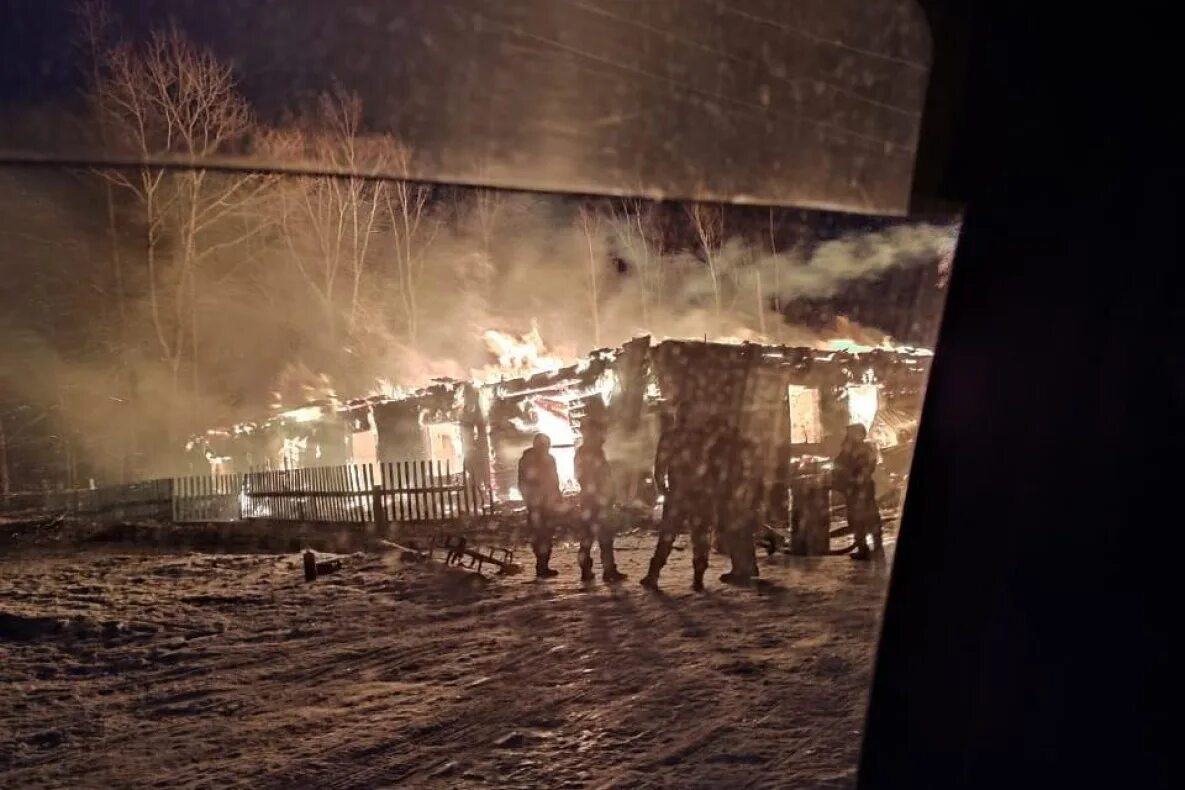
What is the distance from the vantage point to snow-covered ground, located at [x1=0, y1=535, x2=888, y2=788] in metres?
3.44

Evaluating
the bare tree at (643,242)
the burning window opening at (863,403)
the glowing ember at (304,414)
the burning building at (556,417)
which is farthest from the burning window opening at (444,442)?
the burning window opening at (863,403)

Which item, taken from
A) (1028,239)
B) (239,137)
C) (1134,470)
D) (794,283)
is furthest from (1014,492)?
(239,137)

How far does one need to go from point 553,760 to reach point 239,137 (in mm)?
2941

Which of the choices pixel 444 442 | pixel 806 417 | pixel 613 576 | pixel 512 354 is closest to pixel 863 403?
pixel 806 417

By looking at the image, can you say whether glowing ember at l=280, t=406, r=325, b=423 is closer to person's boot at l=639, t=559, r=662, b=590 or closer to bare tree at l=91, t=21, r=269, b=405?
bare tree at l=91, t=21, r=269, b=405

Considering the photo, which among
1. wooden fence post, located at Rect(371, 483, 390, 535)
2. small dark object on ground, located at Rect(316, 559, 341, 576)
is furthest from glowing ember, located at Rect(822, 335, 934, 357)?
small dark object on ground, located at Rect(316, 559, 341, 576)

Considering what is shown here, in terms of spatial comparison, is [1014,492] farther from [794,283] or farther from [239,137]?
[239,137]

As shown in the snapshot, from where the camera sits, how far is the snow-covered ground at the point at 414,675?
11.3 feet

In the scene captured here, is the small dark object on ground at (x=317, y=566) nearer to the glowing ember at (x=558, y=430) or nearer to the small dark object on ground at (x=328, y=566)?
the small dark object on ground at (x=328, y=566)

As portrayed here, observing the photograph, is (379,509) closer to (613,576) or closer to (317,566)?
(317,566)

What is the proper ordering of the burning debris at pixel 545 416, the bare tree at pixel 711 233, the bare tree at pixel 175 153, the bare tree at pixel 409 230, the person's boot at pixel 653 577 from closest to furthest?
1. the bare tree at pixel 175 153
2. the bare tree at pixel 409 230
3. the burning debris at pixel 545 416
4. the person's boot at pixel 653 577
5. the bare tree at pixel 711 233

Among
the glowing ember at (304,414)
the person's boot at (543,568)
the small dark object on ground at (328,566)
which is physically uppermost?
the glowing ember at (304,414)

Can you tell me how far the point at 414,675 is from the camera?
390 centimetres

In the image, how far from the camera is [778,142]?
5.01 meters
